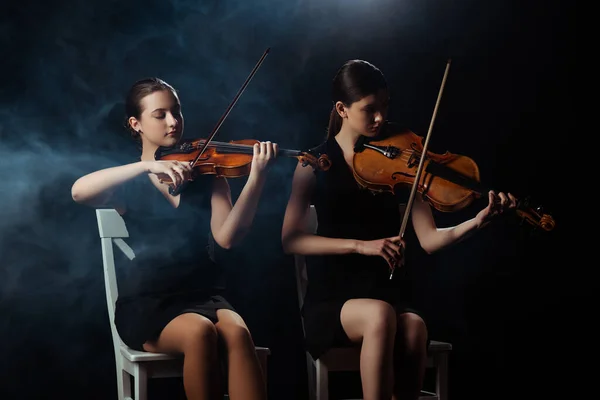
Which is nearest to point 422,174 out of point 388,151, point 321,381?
point 388,151

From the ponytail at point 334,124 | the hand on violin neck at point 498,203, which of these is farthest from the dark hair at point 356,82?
the hand on violin neck at point 498,203

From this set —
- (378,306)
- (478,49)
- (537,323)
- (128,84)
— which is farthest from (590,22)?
(128,84)

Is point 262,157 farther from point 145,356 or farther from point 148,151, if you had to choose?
point 145,356

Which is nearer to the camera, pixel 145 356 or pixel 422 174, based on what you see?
pixel 145 356

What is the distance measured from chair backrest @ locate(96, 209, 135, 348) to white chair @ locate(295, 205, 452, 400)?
1.65 ft

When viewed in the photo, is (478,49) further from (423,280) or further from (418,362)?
(418,362)

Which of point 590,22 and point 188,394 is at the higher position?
point 590,22

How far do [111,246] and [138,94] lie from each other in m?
0.42

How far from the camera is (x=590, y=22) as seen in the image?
296 cm

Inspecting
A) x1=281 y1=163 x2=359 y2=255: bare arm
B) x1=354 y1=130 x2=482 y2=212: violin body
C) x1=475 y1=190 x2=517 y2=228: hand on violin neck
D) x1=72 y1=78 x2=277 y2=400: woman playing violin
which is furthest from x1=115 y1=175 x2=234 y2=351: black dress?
x1=475 y1=190 x2=517 y2=228: hand on violin neck

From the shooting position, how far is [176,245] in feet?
7.55

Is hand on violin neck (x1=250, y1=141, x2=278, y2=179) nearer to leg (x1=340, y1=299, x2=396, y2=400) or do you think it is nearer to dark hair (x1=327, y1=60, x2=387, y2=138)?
dark hair (x1=327, y1=60, x2=387, y2=138)

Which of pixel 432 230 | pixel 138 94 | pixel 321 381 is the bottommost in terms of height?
pixel 321 381

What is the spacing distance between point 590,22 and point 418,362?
1.43 meters
